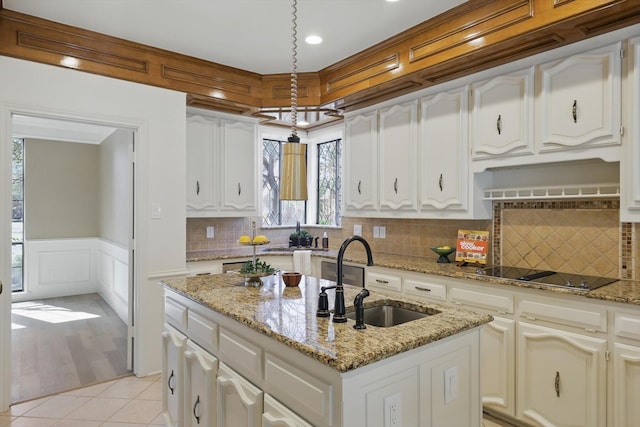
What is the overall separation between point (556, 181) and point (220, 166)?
119 inches

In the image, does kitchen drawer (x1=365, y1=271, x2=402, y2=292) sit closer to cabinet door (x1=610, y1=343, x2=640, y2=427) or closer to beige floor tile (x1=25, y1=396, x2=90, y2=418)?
cabinet door (x1=610, y1=343, x2=640, y2=427)

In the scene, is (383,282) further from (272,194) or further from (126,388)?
(272,194)

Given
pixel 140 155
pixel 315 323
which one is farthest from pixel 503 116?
pixel 140 155

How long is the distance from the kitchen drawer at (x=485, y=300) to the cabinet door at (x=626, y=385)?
566 mm

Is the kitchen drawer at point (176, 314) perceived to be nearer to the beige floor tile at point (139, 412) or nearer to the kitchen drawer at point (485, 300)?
the beige floor tile at point (139, 412)

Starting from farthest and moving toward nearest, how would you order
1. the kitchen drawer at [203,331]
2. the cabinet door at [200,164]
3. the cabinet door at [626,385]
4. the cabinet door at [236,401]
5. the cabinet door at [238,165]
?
the cabinet door at [238,165], the cabinet door at [200,164], the cabinet door at [626,385], the kitchen drawer at [203,331], the cabinet door at [236,401]

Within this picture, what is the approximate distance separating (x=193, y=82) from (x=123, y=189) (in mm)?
2053

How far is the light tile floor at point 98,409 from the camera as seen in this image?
2.56 meters

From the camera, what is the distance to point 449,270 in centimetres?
291

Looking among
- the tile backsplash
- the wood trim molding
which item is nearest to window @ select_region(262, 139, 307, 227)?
the wood trim molding

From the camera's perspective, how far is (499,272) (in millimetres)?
2768

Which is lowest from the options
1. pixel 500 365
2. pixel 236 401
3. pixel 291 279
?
pixel 500 365

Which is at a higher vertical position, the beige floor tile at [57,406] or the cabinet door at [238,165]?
the cabinet door at [238,165]

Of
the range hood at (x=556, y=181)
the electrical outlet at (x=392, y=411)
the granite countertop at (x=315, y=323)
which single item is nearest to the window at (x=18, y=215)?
the granite countertop at (x=315, y=323)
